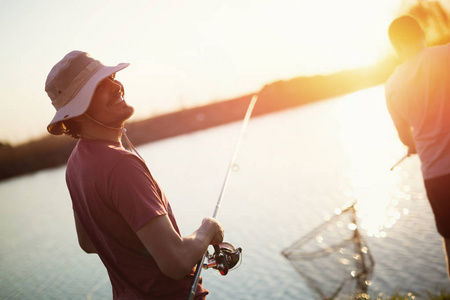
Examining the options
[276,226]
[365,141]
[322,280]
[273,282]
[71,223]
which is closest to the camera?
[322,280]

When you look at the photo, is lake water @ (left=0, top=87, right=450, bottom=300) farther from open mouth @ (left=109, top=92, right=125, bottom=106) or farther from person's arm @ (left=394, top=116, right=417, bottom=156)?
open mouth @ (left=109, top=92, right=125, bottom=106)

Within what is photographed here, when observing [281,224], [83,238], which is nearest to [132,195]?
[83,238]

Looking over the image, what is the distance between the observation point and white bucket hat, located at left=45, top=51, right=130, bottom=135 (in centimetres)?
164

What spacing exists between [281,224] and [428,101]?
7571 millimetres

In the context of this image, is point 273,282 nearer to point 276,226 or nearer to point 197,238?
point 276,226

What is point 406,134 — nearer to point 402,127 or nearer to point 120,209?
point 402,127

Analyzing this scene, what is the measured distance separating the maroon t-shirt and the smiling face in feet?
0.39

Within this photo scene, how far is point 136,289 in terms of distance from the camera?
167 centimetres

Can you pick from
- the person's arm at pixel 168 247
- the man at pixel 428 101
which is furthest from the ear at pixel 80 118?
the man at pixel 428 101

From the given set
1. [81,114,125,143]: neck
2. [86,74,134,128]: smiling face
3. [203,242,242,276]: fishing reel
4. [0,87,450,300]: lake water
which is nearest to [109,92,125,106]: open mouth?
[86,74,134,128]: smiling face

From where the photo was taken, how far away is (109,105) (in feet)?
5.56

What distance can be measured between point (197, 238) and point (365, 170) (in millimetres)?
13568

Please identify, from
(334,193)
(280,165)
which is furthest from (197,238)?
(280,165)

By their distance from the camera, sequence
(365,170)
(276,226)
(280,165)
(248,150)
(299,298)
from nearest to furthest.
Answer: (299,298)
(276,226)
(365,170)
(280,165)
(248,150)
